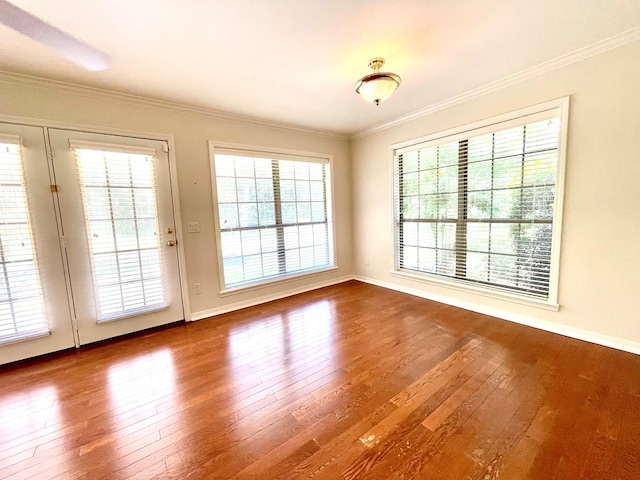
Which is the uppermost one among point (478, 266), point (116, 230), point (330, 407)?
point (116, 230)

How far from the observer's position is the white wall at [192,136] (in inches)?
90.7

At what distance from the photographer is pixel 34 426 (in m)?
1.61

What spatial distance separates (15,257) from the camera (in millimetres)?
2254

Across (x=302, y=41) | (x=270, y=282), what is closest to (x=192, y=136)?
(x=302, y=41)

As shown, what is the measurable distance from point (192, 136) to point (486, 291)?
12.5 feet

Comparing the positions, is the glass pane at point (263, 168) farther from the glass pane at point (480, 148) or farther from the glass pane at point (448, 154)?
the glass pane at point (480, 148)

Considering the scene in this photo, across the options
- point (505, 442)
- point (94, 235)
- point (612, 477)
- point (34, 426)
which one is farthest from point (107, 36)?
point (612, 477)

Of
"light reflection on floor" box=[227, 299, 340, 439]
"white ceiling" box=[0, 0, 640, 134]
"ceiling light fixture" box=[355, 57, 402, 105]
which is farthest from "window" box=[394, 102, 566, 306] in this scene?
"light reflection on floor" box=[227, 299, 340, 439]

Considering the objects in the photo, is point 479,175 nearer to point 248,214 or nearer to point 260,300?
point 248,214

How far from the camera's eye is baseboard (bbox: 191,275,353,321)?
3221 millimetres

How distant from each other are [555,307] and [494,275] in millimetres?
587

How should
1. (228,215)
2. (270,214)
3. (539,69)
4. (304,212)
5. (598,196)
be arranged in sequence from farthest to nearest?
(304,212) → (270,214) → (228,215) → (539,69) → (598,196)

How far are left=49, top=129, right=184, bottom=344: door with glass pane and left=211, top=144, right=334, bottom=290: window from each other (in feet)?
2.04

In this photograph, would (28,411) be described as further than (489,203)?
No
